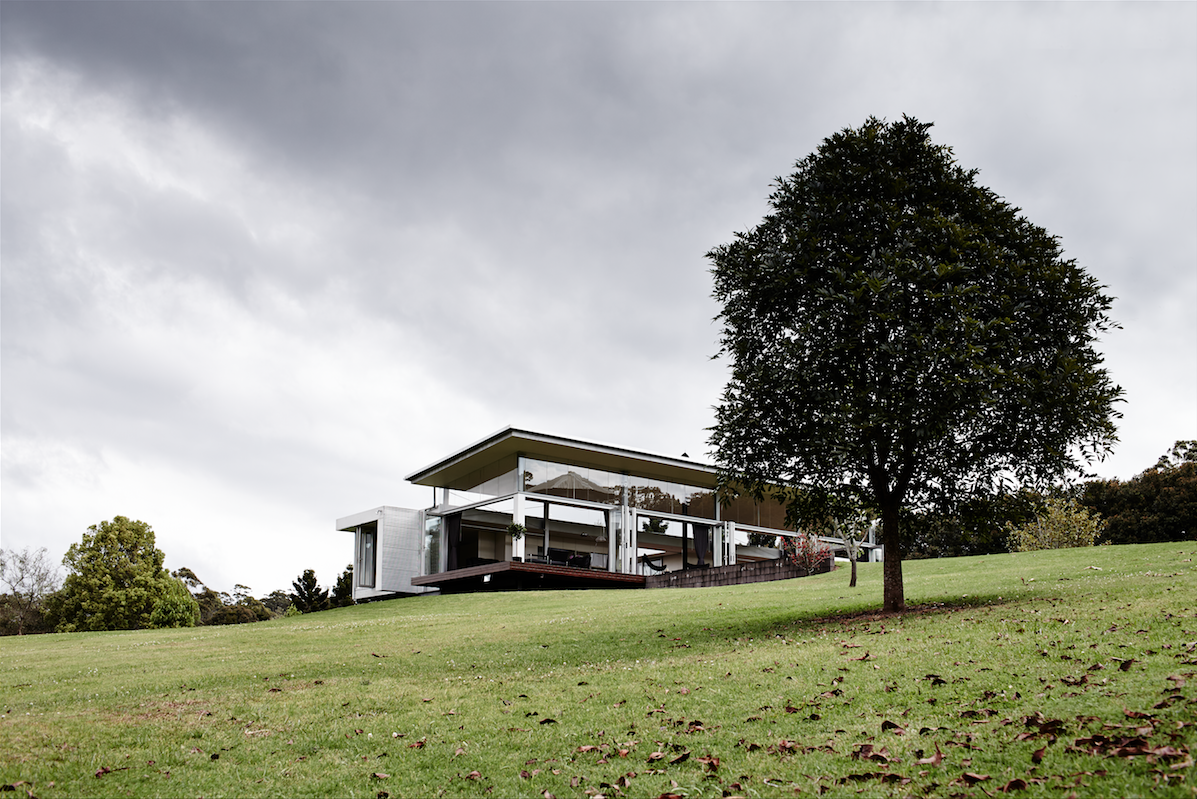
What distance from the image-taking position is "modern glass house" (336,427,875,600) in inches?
1801

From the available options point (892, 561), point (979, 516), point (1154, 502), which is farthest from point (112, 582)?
point (1154, 502)

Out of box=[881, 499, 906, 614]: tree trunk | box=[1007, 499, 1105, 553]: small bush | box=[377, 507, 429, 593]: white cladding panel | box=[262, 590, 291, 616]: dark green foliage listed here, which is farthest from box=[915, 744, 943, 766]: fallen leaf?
box=[262, 590, 291, 616]: dark green foliage

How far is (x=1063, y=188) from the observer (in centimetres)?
2292

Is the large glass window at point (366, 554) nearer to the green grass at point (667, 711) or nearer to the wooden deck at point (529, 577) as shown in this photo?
the wooden deck at point (529, 577)

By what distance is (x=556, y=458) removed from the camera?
47031mm

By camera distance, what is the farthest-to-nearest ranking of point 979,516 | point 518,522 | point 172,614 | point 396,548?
point 396,548, point 518,522, point 172,614, point 979,516

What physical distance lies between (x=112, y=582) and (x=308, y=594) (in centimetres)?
1745

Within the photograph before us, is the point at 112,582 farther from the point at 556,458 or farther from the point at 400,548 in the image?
the point at 556,458

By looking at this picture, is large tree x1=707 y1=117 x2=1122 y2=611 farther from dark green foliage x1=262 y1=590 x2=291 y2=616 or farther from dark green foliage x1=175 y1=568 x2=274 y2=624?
dark green foliage x1=262 y1=590 x2=291 y2=616

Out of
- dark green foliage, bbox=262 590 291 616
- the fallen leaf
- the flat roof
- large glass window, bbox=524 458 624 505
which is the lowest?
dark green foliage, bbox=262 590 291 616

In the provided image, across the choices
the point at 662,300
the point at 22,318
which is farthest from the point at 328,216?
the point at 662,300

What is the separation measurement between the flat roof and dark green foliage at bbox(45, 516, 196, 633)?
15618mm

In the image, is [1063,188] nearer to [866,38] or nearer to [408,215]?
Result: [866,38]

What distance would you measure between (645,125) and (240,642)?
20400 millimetres
